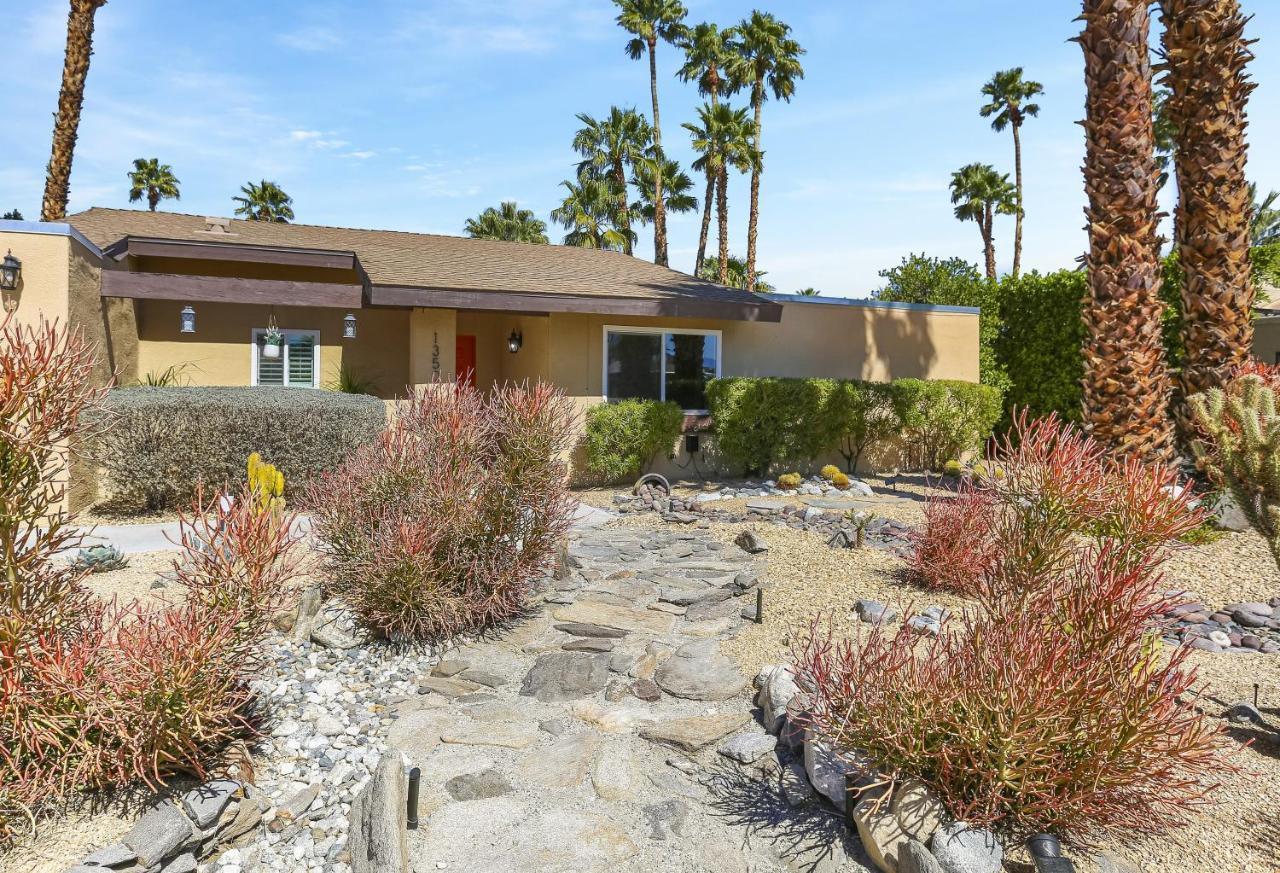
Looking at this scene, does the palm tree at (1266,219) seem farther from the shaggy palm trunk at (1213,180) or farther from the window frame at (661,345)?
the window frame at (661,345)

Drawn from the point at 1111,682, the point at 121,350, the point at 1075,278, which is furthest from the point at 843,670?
the point at 1075,278

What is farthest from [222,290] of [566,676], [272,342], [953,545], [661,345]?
[953,545]

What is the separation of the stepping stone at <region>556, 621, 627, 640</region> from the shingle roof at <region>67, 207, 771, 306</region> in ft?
23.3

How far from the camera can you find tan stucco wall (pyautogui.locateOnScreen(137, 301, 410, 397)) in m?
12.4

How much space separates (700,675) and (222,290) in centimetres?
1023

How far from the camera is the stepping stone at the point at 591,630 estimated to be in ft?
18.2

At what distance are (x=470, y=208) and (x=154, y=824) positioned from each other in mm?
38423

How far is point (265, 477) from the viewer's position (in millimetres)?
6250

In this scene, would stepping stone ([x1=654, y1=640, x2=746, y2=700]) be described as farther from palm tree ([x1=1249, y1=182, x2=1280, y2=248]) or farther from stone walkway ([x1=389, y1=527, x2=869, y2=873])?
palm tree ([x1=1249, y1=182, x2=1280, y2=248])

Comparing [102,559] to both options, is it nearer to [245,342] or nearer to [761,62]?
[245,342]

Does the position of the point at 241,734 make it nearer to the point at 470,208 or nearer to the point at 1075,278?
the point at 1075,278

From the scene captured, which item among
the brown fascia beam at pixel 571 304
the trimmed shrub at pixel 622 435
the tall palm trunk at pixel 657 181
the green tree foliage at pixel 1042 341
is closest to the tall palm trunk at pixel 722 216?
the tall palm trunk at pixel 657 181

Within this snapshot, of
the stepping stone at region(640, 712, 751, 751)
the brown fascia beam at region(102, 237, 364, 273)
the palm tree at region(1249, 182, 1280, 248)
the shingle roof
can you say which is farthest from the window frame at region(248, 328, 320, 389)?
the palm tree at region(1249, 182, 1280, 248)

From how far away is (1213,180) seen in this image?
9.11 metres
